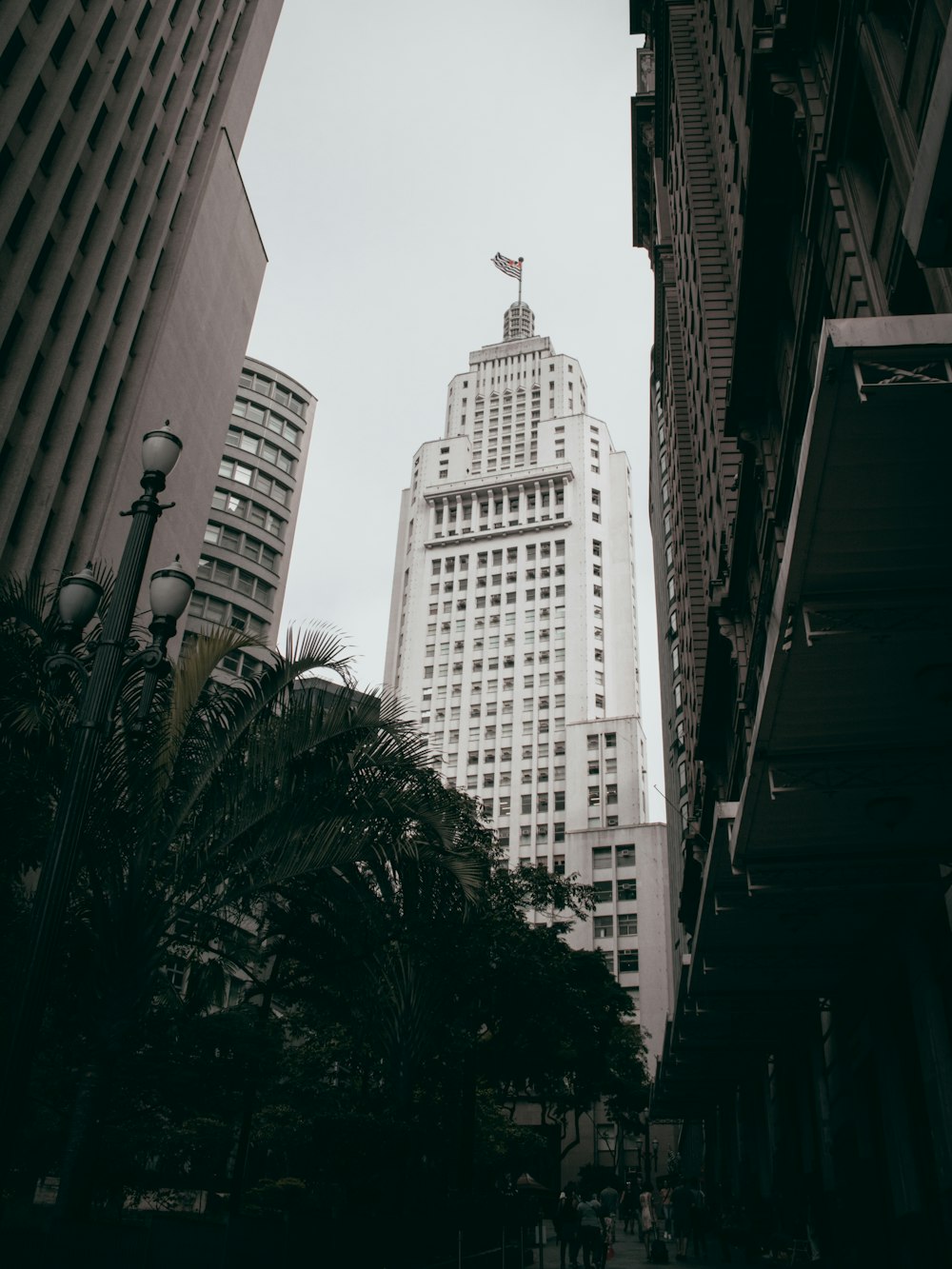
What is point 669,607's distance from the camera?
65125 millimetres

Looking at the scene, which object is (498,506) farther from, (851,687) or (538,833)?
(851,687)

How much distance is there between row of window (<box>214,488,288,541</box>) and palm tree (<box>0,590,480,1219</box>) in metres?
51.5

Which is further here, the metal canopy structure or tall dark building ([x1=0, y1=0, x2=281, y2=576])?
tall dark building ([x1=0, y1=0, x2=281, y2=576])

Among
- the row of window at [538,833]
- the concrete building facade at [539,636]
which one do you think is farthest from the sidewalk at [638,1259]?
the row of window at [538,833]

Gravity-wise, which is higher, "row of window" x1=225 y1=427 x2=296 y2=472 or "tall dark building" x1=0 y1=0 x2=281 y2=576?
"row of window" x1=225 y1=427 x2=296 y2=472

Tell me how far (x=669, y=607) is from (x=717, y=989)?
44178 mm

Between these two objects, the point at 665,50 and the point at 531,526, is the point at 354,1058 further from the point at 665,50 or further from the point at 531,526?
the point at 531,526

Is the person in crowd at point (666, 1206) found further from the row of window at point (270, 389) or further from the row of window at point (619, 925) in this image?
the row of window at point (270, 389)

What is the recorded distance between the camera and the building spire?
17100cm

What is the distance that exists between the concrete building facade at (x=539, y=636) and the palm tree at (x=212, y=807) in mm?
72313

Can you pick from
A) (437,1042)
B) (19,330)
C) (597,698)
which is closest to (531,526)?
(597,698)

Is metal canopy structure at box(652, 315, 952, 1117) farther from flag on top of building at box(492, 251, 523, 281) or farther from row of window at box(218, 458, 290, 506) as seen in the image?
flag on top of building at box(492, 251, 523, 281)

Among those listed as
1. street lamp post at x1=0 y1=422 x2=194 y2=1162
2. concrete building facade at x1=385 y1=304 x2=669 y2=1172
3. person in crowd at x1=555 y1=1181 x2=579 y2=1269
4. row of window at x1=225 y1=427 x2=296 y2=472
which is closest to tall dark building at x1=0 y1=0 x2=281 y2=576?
street lamp post at x1=0 y1=422 x2=194 y2=1162

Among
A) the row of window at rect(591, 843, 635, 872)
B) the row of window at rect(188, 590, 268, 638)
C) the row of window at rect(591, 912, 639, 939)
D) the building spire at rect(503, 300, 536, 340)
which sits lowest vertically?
the row of window at rect(591, 912, 639, 939)
